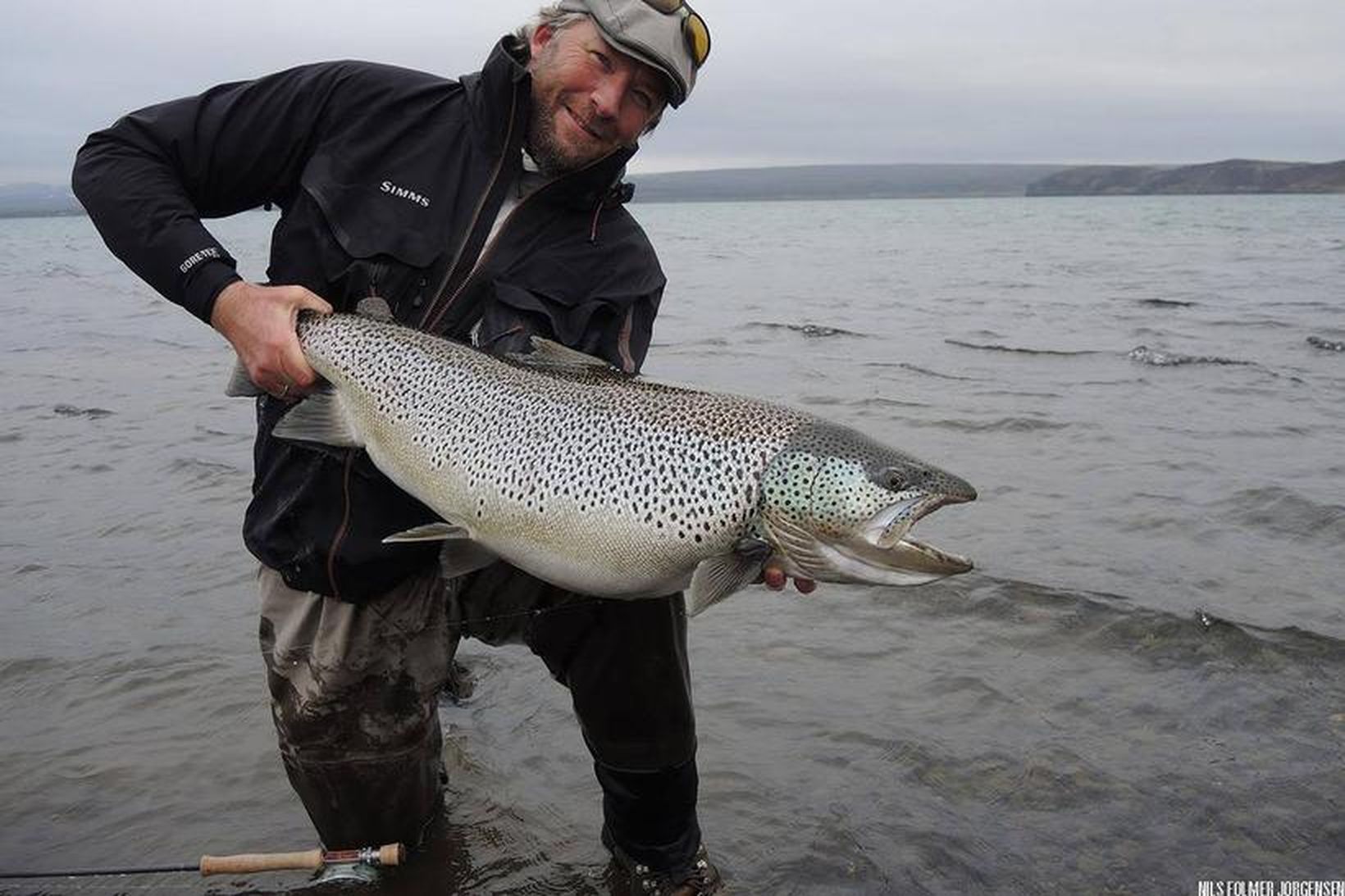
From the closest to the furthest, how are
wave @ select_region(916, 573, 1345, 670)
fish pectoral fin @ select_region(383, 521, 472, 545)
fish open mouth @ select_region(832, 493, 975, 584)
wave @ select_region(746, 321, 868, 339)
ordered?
fish open mouth @ select_region(832, 493, 975, 584)
fish pectoral fin @ select_region(383, 521, 472, 545)
wave @ select_region(916, 573, 1345, 670)
wave @ select_region(746, 321, 868, 339)

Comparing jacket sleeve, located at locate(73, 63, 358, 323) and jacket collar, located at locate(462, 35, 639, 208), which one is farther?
jacket collar, located at locate(462, 35, 639, 208)

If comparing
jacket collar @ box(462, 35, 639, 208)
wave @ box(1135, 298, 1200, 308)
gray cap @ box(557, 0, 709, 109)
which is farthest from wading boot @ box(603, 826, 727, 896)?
wave @ box(1135, 298, 1200, 308)

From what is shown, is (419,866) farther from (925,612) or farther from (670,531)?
(925,612)

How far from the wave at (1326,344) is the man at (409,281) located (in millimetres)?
13527

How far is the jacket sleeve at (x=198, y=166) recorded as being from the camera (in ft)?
10.9

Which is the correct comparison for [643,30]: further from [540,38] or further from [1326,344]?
[1326,344]

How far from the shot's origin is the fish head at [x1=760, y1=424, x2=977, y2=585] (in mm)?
2990

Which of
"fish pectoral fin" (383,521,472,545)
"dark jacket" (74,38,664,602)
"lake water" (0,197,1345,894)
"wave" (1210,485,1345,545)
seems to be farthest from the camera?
"wave" (1210,485,1345,545)

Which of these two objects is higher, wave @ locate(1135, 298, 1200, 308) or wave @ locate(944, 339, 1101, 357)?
wave @ locate(1135, 298, 1200, 308)

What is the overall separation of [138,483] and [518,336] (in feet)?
20.6

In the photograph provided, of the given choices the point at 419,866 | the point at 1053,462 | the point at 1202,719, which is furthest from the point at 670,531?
the point at 1053,462

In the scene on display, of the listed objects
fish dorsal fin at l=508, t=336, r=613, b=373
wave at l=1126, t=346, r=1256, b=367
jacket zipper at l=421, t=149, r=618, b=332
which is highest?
jacket zipper at l=421, t=149, r=618, b=332

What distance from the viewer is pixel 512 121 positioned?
3.55 metres

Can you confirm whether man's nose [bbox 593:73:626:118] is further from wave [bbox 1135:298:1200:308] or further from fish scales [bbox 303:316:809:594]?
wave [bbox 1135:298:1200:308]
